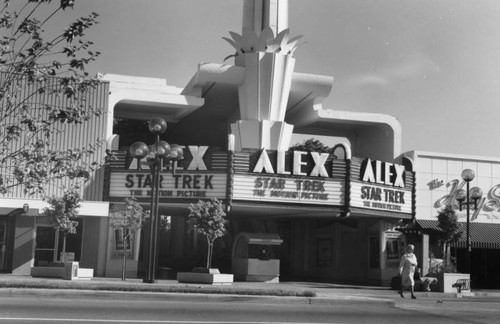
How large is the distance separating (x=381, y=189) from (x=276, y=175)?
5.95 meters

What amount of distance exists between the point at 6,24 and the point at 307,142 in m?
57.2

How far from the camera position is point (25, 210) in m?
29.9

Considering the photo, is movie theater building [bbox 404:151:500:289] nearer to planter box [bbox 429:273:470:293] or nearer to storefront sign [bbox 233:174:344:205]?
storefront sign [bbox 233:174:344:205]

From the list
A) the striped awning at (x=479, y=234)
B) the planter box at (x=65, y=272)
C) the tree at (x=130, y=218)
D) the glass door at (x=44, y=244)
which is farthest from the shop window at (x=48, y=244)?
the striped awning at (x=479, y=234)

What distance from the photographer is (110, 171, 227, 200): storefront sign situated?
31297mm

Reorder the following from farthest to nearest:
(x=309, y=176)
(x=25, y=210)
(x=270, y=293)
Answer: (x=309, y=176), (x=25, y=210), (x=270, y=293)

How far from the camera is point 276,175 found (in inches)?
1243

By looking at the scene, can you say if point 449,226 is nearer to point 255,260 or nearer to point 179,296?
point 255,260

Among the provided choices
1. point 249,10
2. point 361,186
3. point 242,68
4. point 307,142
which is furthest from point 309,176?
point 307,142

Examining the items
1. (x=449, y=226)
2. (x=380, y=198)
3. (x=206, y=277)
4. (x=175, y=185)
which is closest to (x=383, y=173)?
(x=380, y=198)

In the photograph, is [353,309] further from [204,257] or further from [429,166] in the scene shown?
[204,257]

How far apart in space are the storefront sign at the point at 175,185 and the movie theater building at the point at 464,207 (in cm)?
1117

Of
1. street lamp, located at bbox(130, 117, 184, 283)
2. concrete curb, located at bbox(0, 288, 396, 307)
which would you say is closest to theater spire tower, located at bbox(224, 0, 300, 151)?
street lamp, located at bbox(130, 117, 184, 283)

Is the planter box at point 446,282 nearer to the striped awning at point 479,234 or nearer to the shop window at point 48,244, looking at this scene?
the striped awning at point 479,234
